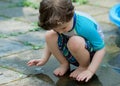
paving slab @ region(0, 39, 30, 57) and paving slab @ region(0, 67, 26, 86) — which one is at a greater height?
paving slab @ region(0, 67, 26, 86)

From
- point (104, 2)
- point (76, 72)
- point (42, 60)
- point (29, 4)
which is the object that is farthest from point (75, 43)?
point (104, 2)

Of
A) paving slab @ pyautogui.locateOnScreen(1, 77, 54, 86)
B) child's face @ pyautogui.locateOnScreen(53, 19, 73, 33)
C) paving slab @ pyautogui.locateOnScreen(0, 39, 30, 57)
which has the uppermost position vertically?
child's face @ pyautogui.locateOnScreen(53, 19, 73, 33)

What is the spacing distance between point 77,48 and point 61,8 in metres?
0.35

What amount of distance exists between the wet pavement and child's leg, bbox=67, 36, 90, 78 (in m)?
0.15

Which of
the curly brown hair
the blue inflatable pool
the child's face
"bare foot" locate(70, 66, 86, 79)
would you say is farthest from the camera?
the blue inflatable pool

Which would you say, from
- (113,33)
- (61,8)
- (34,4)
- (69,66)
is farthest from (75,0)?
(61,8)

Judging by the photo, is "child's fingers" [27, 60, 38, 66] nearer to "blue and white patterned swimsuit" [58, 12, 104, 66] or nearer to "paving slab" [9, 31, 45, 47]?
"blue and white patterned swimsuit" [58, 12, 104, 66]

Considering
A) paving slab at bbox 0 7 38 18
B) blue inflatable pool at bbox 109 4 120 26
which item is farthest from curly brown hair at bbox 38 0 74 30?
paving slab at bbox 0 7 38 18

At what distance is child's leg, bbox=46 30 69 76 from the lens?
9.12 ft

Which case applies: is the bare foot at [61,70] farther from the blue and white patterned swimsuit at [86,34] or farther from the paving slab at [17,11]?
the paving slab at [17,11]

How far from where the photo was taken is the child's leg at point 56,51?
2.78 m

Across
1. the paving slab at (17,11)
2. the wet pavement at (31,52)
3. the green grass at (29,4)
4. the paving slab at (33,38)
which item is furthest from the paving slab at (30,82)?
the green grass at (29,4)

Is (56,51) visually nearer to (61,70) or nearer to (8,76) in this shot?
(61,70)

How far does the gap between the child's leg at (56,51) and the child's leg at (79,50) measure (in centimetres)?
13
